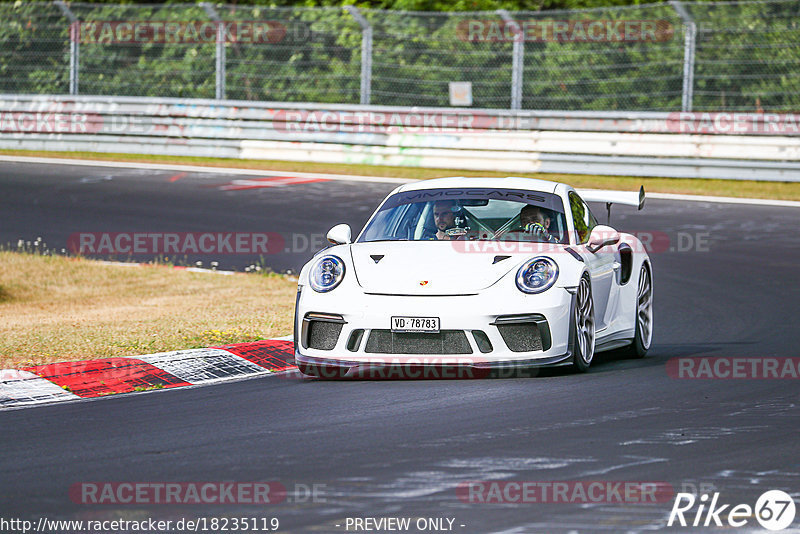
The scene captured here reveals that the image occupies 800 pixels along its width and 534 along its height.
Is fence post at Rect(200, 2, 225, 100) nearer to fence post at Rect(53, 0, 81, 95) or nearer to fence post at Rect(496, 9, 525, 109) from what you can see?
fence post at Rect(53, 0, 81, 95)

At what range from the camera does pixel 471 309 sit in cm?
755

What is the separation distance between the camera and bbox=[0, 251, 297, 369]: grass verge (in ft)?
30.1

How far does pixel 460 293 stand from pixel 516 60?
48.0 ft

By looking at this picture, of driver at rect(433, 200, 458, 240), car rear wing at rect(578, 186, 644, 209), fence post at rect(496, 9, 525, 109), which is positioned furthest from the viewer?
fence post at rect(496, 9, 525, 109)

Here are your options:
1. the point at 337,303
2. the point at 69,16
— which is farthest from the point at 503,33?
the point at 337,303

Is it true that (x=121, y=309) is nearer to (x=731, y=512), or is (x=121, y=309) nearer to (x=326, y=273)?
(x=326, y=273)

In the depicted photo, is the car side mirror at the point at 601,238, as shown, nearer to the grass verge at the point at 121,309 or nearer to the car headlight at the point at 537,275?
the car headlight at the point at 537,275

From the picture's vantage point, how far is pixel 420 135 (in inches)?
881

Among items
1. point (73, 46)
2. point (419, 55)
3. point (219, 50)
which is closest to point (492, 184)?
point (419, 55)

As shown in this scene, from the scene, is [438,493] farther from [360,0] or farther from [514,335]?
[360,0]

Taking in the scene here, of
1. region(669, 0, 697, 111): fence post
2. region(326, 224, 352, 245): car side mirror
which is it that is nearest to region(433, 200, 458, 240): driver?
region(326, 224, 352, 245): car side mirror

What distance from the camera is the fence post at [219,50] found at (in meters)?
23.3

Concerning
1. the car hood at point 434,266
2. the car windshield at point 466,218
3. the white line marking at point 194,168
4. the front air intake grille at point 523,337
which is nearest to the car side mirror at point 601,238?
the car windshield at point 466,218

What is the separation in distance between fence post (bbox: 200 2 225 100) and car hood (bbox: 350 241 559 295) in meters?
15.7
